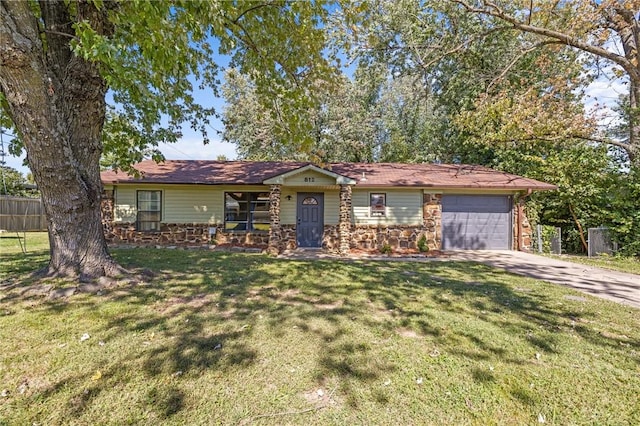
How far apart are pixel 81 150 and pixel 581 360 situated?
7.51 meters

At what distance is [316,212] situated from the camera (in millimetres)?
12078

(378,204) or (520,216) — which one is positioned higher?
(378,204)

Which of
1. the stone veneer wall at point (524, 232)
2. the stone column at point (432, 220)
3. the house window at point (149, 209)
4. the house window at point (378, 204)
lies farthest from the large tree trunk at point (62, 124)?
the stone veneer wall at point (524, 232)

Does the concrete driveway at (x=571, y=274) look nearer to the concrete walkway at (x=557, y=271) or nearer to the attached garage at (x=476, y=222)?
the concrete walkway at (x=557, y=271)

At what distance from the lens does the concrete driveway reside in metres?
6.02

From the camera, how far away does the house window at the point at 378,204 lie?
39.8ft

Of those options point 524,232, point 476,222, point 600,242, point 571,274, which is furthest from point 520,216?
point 571,274

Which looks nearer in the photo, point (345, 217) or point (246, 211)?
point (345, 217)

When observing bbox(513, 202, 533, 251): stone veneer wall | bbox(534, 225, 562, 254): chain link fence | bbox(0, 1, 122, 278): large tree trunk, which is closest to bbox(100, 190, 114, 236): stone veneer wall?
bbox(0, 1, 122, 278): large tree trunk

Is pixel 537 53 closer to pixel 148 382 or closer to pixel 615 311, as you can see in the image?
pixel 615 311

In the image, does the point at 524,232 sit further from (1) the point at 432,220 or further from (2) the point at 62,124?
(2) the point at 62,124

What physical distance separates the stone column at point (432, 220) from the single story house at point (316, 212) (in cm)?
4

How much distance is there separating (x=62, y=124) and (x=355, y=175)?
31.2 ft

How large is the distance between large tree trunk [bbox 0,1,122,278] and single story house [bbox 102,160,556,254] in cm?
641
